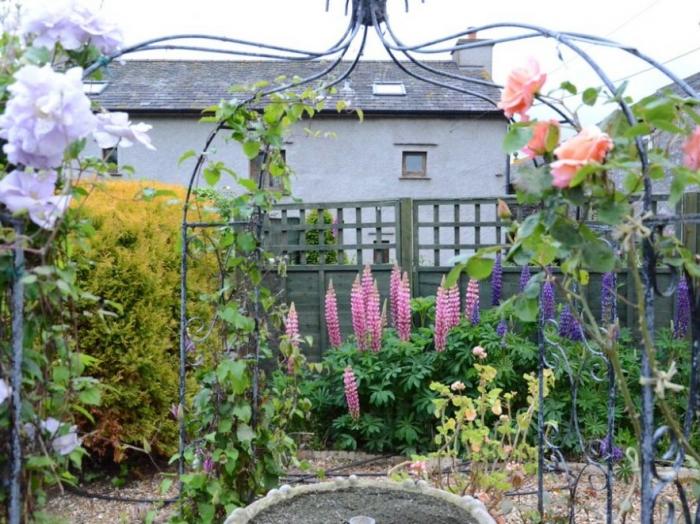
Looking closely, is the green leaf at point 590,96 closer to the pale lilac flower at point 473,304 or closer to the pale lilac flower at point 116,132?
the pale lilac flower at point 116,132

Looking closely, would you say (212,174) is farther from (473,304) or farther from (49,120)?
(473,304)

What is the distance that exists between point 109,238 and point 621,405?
309 cm

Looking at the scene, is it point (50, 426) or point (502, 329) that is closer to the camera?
point (50, 426)

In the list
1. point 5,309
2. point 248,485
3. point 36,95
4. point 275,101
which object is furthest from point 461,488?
point 36,95

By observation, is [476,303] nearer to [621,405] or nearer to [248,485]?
[621,405]

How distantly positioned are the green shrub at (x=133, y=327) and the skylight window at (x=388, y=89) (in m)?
9.27

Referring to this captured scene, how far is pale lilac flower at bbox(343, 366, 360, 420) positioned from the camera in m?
3.72

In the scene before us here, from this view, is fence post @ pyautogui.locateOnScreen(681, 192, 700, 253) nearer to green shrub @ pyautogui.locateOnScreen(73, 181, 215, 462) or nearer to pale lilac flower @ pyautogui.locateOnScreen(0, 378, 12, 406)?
green shrub @ pyautogui.locateOnScreen(73, 181, 215, 462)

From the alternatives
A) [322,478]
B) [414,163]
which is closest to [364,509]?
[322,478]

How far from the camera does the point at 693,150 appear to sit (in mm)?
1262

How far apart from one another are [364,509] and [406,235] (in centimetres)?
319

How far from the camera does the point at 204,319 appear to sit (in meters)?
3.93

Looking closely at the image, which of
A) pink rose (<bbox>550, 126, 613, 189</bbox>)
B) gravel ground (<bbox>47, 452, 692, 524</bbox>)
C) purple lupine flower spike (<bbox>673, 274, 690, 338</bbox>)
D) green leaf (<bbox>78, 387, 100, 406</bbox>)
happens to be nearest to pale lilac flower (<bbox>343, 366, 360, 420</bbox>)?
gravel ground (<bbox>47, 452, 692, 524</bbox>)

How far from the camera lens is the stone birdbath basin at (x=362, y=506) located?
1.79 meters
